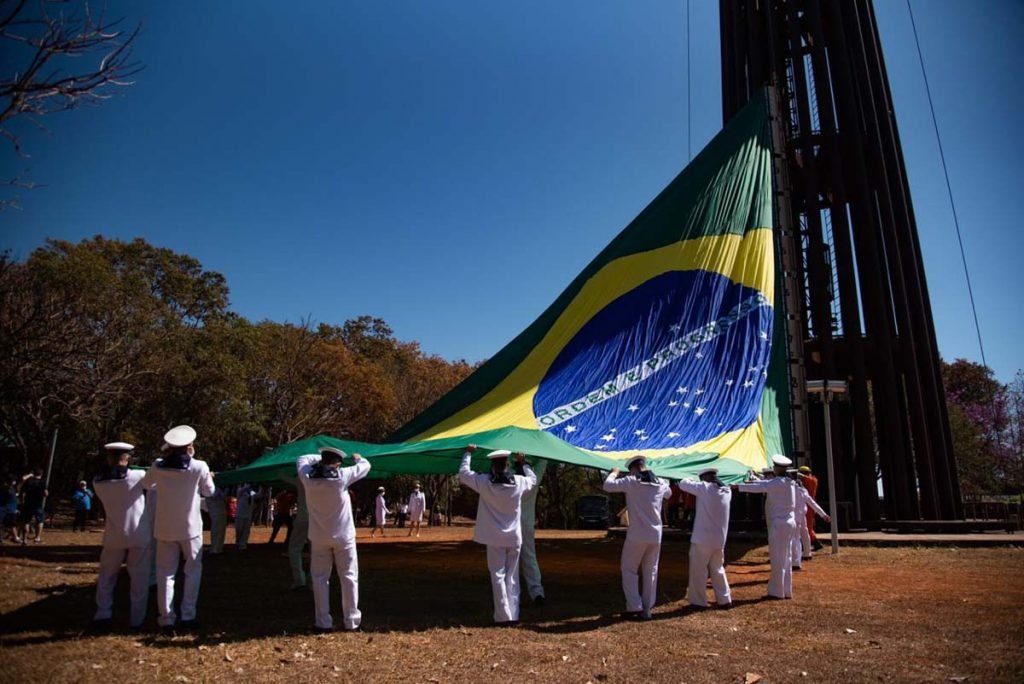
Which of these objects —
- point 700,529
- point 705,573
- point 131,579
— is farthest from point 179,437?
point 705,573

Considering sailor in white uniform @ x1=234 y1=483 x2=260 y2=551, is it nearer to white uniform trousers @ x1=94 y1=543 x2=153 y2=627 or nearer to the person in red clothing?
white uniform trousers @ x1=94 y1=543 x2=153 y2=627

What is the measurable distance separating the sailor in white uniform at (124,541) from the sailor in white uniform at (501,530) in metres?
3.49

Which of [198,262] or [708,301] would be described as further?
[198,262]

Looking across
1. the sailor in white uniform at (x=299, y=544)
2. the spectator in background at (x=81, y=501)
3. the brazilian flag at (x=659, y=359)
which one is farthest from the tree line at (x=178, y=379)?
the brazilian flag at (x=659, y=359)

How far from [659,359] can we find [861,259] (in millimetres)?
14629

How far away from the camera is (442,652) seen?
6.39 metres

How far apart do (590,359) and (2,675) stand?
28.6 feet

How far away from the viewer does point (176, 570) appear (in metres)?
7.23

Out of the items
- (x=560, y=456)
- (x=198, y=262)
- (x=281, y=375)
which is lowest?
(x=560, y=456)

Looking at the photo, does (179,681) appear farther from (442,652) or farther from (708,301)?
(708,301)

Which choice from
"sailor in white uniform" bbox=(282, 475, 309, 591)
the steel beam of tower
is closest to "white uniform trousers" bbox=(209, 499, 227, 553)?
"sailor in white uniform" bbox=(282, 475, 309, 591)

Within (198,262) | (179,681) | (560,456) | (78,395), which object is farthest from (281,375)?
(179,681)

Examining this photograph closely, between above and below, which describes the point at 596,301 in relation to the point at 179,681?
above

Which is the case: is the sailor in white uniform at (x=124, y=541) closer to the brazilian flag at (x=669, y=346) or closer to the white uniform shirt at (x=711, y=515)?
the brazilian flag at (x=669, y=346)
